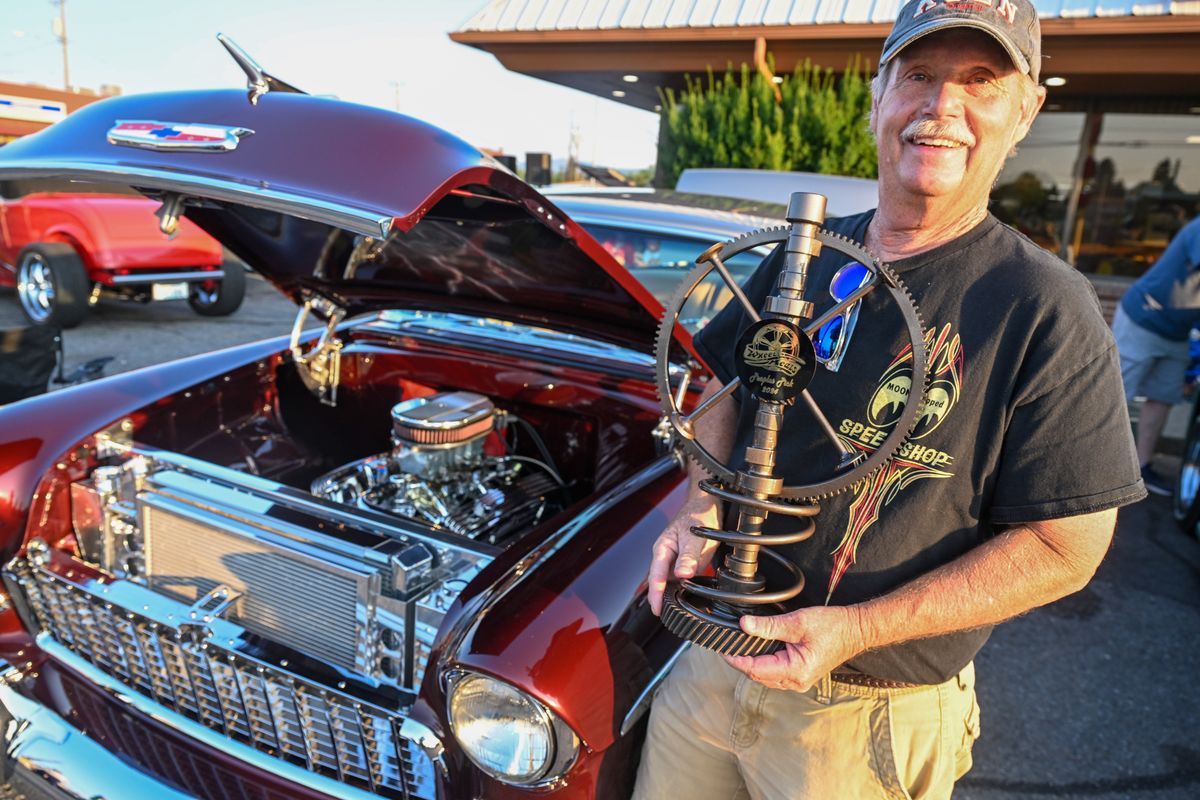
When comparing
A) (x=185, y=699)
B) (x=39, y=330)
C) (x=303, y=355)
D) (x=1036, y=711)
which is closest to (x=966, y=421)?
(x=185, y=699)

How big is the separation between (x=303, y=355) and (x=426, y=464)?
2.94 ft

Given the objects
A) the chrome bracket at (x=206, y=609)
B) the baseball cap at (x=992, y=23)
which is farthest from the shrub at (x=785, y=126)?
the chrome bracket at (x=206, y=609)

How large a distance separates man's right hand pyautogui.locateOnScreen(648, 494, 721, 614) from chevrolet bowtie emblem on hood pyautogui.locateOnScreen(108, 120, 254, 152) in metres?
1.19

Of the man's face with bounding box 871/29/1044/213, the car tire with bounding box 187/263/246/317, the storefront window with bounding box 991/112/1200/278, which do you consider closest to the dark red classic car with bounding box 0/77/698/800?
the man's face with bounding box 871/29/1044/213

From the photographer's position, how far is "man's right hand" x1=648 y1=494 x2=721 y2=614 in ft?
4.30

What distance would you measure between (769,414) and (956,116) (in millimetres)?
553

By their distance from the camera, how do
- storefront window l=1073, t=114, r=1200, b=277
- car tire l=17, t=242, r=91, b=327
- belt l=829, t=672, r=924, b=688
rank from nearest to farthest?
belt l=829, t=672, r=924, b=688 → car tire l=17, t=242, r=91, b=327 → storefront window l=1073, t=114, r=1200, b=277

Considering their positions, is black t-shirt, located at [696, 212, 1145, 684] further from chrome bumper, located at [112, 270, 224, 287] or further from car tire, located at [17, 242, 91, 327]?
chrome bumper, located at [112, 270, 224, 287]

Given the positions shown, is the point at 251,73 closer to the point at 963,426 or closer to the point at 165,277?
the point at 963,426

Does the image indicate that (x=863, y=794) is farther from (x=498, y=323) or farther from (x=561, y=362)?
(x=498, y=323)

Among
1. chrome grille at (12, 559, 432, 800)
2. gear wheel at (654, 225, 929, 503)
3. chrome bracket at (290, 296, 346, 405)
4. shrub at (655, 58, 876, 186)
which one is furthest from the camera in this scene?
shrub at (655, 58, 876, 186)

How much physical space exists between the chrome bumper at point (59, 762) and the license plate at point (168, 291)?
705 centimetres

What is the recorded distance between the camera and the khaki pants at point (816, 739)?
50.4 inches

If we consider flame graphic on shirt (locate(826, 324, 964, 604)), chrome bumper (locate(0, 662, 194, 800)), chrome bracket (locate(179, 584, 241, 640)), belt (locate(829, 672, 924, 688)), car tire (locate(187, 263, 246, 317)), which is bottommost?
car tire (locate(187, 263, 246, 317))
